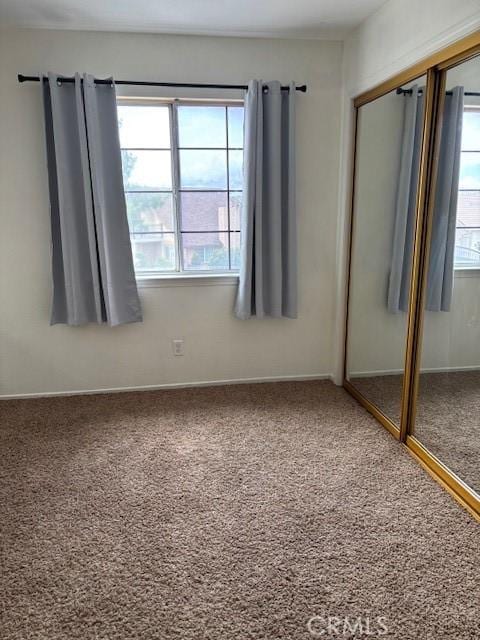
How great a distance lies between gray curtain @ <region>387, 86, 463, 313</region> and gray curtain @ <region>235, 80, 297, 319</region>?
80 centimetres

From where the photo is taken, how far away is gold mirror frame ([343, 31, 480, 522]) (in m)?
2.05

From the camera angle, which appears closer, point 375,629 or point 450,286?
point 375,629

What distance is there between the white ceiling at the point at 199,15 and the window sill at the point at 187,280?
1580mm

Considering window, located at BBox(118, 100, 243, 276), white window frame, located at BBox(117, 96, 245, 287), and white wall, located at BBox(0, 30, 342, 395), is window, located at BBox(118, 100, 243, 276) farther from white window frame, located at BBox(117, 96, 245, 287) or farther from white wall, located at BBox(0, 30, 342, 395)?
white wall, located at BBox(0, 30, 342, 395)

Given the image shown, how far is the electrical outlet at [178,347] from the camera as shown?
337 cm

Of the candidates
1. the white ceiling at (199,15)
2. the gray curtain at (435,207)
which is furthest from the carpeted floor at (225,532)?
the white ceiling at (199,15)

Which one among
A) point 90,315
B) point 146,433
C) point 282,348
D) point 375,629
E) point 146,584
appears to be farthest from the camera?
point 282,348

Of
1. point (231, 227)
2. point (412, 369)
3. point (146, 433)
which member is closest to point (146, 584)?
point (146, 433)

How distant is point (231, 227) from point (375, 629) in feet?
8.31

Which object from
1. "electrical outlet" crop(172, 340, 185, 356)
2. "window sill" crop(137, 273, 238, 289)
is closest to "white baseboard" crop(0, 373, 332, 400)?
"electrical outlet" crop(172, 340, 185, 356)

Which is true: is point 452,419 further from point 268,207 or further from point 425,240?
point 268,207

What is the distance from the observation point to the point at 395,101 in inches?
101

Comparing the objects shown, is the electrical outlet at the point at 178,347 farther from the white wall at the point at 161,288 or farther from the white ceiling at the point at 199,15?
the white ceiling at the point at 199,15

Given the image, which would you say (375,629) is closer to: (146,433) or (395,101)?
(146,433)
